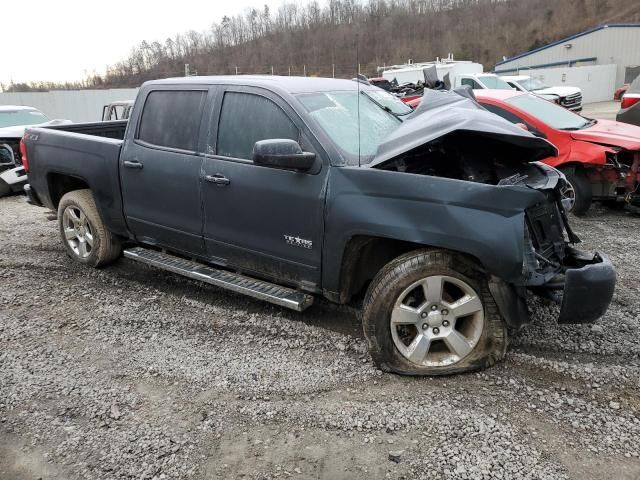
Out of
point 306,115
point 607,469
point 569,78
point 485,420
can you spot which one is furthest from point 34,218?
point 569,78

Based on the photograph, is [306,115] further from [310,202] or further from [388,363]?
[388,363]

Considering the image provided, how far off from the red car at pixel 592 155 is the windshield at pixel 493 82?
10120 mm

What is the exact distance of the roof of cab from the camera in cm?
399

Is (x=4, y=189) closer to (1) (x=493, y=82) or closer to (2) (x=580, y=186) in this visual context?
(2) (x=580, y=186)

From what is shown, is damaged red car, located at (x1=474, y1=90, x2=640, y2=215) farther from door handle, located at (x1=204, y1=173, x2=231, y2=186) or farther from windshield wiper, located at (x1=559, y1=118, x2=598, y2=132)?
door handle, located at (x1=204, y1=173, x2=231, y2=186)

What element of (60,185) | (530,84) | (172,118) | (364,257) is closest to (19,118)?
(60,185)

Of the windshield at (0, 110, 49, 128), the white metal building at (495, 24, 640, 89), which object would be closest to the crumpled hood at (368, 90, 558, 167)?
the windshield at (0, 110, 49, 128)

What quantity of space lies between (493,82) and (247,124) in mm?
15373

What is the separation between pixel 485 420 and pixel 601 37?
4676 centimetres

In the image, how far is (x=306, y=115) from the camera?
3.71 meters

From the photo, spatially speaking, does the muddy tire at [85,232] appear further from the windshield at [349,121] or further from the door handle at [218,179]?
the windshield at [349,121]

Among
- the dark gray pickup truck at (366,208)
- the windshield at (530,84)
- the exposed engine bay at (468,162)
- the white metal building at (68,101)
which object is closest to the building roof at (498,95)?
the dark gray pickup truck at (366,208)

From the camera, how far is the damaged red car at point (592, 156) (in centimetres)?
665

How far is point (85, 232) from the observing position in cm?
541
